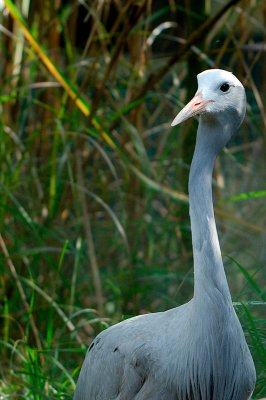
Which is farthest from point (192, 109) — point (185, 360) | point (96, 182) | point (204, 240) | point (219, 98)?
point (96, 182)

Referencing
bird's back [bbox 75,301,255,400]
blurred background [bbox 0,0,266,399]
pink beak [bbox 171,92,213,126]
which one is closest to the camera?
pink beak [bbox 171,92,213,126]

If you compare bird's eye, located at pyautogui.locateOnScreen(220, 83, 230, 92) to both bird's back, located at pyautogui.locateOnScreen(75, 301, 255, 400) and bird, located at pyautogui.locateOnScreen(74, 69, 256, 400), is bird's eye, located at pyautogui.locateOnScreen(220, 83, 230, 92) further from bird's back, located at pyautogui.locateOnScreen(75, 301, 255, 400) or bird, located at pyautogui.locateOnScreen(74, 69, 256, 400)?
bird's back, located at pyautogui.locateOnScreen(75, 301, 255, 400)

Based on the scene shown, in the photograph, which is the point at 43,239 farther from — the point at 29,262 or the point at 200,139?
the point at 200,139

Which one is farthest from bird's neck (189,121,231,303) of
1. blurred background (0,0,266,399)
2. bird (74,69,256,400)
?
blurred background (0,0,266,399)

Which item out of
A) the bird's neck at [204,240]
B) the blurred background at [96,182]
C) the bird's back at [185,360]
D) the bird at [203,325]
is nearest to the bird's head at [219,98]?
the bird at [203,325]

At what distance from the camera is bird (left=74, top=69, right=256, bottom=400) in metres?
2.59

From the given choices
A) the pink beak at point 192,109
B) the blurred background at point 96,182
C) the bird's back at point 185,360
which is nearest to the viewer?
the pink beak at point 192,109

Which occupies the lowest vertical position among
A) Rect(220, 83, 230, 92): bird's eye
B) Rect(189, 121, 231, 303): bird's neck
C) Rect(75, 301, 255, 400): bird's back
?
Rect(75, 301, 255, 400): bird's back

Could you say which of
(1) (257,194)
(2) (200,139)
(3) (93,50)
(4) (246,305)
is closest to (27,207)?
(3) (93,50)

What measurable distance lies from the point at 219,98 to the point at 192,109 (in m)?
0.12

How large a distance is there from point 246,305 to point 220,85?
2.81ft

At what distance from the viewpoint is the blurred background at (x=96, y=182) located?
418 centimetres

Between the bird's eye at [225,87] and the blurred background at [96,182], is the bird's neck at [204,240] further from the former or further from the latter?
the blurred background at [96,182]

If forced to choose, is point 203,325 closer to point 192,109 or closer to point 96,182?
point 192,109
